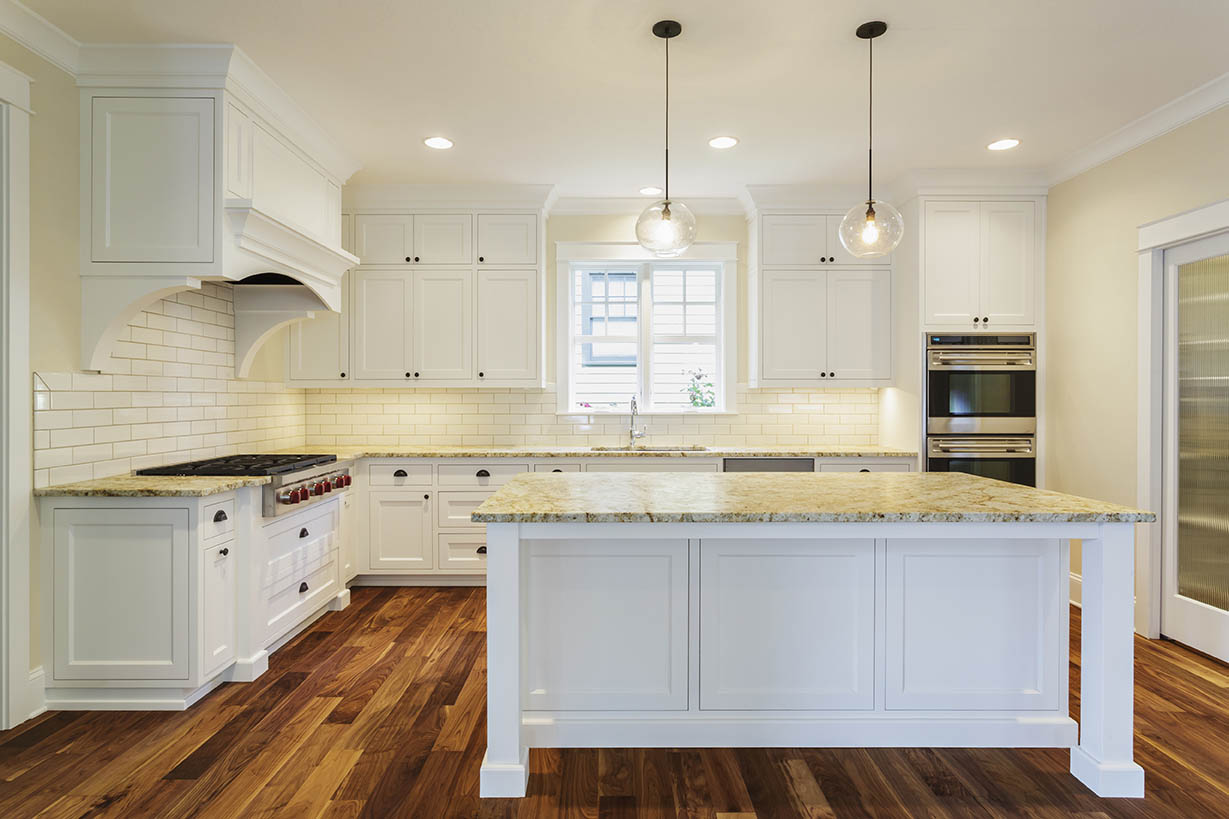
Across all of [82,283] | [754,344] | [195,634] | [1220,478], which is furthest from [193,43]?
[1220,478]

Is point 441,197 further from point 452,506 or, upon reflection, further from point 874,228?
point 874,228

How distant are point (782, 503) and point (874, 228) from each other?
44.7 inches

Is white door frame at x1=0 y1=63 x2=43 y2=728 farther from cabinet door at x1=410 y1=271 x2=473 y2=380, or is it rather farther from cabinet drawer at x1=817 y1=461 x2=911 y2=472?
cabinet drawer at x1=817 y1=461 x2=911 y2=472

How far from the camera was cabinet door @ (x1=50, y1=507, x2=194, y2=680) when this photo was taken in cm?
273

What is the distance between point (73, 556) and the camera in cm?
273

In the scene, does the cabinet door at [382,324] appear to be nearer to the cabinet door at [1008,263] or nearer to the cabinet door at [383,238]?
the cabinet door at [383,238]

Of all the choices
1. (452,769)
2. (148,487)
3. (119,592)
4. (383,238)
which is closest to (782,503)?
(452,769)

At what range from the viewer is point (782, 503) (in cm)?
225

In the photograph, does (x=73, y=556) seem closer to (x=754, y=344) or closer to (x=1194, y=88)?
(x=754, y=344)

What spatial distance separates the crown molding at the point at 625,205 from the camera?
501cm

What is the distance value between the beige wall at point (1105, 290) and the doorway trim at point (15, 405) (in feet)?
16.7

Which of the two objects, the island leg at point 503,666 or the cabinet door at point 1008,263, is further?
the cabinet door at point 1008,263

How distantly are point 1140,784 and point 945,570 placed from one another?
82cm

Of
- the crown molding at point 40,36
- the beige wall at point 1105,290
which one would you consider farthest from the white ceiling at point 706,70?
the beige wall at point 1105,290
